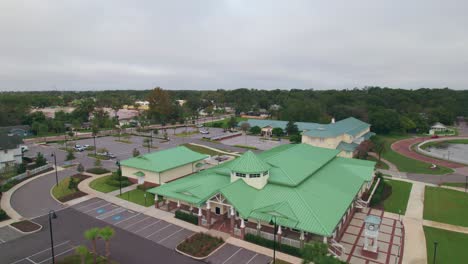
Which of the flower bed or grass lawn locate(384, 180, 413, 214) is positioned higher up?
the flower bed

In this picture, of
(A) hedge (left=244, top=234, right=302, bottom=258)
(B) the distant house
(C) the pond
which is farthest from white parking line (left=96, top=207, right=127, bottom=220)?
(C) the pond

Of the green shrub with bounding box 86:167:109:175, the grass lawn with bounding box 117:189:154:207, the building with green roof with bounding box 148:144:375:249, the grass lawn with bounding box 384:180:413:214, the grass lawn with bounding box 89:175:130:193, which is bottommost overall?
the grass lawn with bounding box 384:180:413:214

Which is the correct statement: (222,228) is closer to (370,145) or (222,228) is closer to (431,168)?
(370,145)

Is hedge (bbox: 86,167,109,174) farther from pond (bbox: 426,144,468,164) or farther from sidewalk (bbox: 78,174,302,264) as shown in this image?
pond (bbox: 426,144,468,164)

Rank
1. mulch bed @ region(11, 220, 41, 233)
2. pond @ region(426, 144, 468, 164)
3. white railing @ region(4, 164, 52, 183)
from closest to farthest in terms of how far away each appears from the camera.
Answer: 1. mulch bed @ region(11, 220, 41, 233)
2. white railing @ region(4, 164, 52, 183)
3. pond @ region(426, 144, 468, 164)

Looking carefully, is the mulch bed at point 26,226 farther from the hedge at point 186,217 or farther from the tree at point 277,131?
the tree at point 277,131

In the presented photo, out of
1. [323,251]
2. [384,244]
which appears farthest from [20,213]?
[384,244]

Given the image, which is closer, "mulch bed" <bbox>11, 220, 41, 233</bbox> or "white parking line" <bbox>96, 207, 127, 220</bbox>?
"mulch bed" <bbox>11, 220, 41, 233</bbox>

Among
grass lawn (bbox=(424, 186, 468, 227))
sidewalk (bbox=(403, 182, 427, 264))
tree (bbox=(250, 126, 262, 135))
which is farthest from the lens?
tree (bbox=(250, 126, 262, 135))
